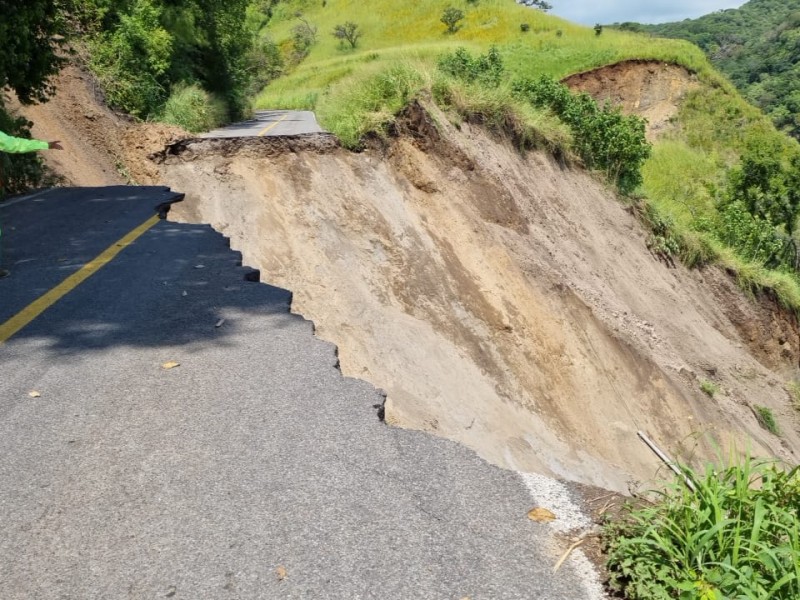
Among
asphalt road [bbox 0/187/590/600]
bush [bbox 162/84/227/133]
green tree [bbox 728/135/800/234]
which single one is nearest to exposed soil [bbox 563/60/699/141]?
green tree [bbox 728/135/800/234]

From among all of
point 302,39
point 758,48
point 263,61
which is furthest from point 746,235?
point 758,48

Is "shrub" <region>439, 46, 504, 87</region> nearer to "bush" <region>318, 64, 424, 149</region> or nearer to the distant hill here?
"bush" <region>318, 64, 424, 149</region>

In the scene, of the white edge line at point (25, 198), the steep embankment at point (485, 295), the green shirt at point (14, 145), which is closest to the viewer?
the green shirt at point (14, 145)

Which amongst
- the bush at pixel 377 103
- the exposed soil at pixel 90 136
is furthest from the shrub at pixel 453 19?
the bush at pixel 377 103

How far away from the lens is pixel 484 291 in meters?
11.3

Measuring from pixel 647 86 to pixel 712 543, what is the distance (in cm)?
4237

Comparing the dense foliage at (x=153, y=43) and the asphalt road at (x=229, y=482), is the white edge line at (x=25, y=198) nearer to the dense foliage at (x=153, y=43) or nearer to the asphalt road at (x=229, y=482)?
the asphalt road at (x=229, y=482)

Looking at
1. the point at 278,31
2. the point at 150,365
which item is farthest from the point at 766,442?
the point at 278,31

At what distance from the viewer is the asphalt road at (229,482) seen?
A: 252cm

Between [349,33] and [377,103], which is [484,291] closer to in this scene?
[377,103]

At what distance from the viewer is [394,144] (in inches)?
531

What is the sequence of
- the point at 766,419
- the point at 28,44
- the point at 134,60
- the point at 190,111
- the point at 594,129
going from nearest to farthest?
the point at 28,44 → the point at 766,419 → the point at 594,129 → the point at 134,60 → the point at 190,111

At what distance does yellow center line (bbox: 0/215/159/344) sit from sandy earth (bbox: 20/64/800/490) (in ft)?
7.36

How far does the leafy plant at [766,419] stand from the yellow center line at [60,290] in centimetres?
1130
